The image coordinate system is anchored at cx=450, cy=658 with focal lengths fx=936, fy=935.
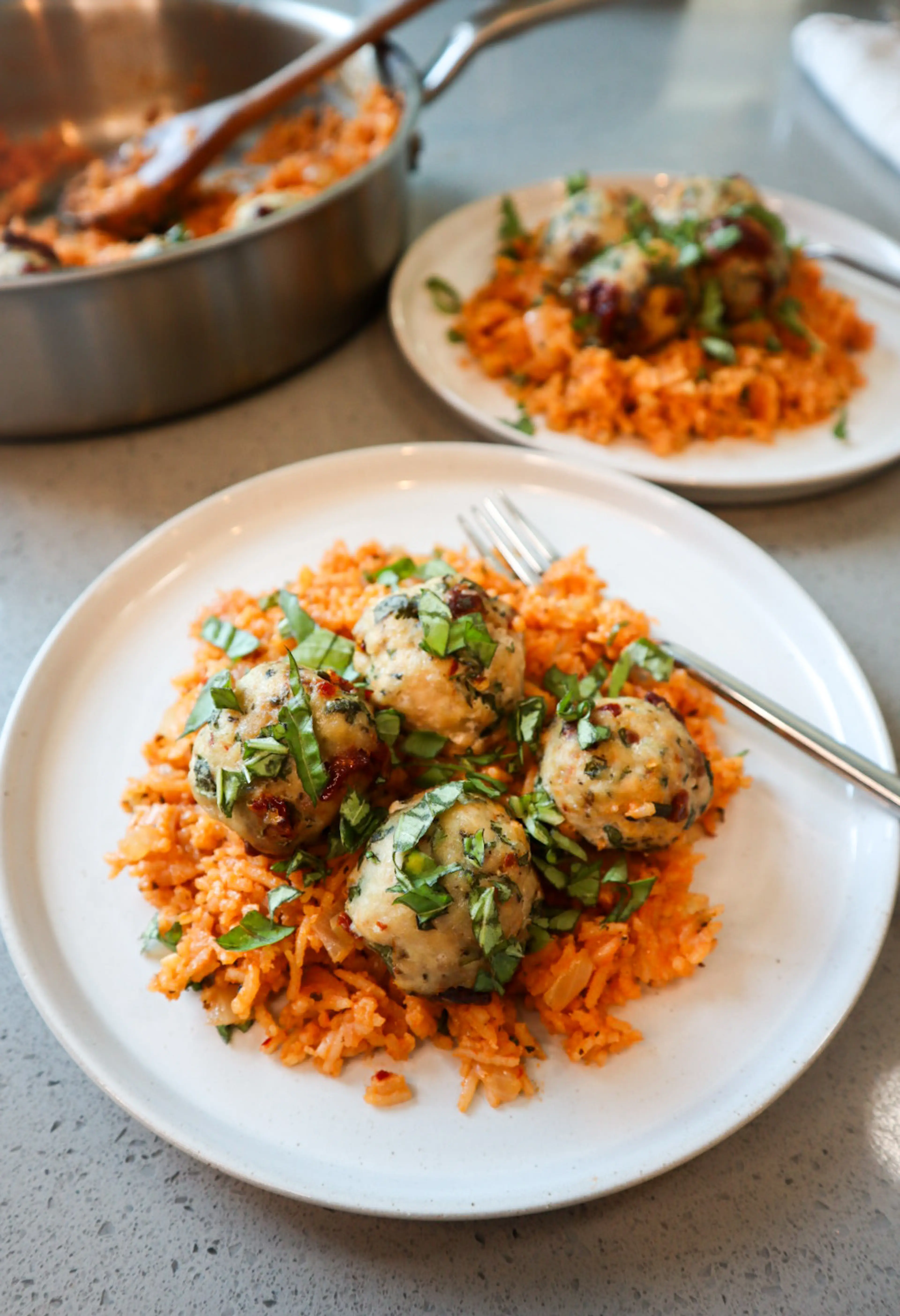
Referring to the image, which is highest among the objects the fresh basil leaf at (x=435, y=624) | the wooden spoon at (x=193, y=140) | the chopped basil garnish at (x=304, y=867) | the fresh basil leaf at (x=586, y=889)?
the wooden spoon at (x=193, y=140)

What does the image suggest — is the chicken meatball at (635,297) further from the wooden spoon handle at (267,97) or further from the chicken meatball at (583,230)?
the wooden spoon handle at (267,97)

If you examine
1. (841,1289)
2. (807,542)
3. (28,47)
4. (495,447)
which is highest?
(28,47)

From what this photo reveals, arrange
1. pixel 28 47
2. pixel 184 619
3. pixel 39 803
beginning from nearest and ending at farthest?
Answer: pixel 39 803
pixel 184 619
pixel 28 47

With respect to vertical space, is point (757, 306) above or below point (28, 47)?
below

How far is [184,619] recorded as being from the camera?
1.43 metres

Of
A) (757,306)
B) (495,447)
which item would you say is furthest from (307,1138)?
(757,306)

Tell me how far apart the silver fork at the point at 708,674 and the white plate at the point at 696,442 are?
0.18 metres

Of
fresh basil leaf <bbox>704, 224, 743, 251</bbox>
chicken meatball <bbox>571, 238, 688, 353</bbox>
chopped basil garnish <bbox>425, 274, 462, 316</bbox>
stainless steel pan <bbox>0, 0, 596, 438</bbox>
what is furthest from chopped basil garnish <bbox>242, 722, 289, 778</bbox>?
fresh basil leaf <bbox>704, 224, 743, 251</bbox>

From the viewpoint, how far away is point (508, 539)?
4.99 ft

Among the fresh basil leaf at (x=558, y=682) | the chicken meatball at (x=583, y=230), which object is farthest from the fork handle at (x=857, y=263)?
Result: the fresh basil leaf at (x=558, y=682)

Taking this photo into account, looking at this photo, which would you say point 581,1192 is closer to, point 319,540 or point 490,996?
point 490,996

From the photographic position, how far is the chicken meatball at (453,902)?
923mm

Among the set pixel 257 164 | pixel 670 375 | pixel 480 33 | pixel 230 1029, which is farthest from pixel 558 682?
A: pixel 257 164

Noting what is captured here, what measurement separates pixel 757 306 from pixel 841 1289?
1635 millimetres
